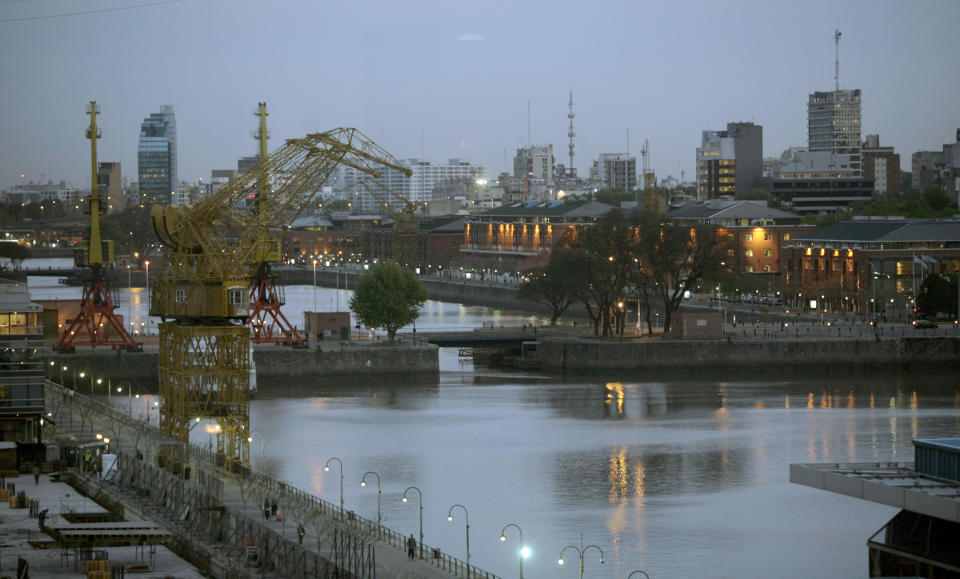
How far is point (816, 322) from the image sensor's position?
146 ft

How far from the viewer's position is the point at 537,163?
16675 cm

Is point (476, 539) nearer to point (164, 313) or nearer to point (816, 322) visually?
point (164, 313)

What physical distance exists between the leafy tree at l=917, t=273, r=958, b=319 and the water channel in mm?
6282

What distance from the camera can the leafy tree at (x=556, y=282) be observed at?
43.2m

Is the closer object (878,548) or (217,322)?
(878,548)

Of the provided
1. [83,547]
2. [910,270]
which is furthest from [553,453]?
[910,270]

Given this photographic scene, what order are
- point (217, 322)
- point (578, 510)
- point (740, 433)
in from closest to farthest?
point (578, 510) → point (217, 322) → point (740, 433)

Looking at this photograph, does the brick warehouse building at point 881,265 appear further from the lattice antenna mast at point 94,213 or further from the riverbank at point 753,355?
the lattice antenna mast at point 94,213

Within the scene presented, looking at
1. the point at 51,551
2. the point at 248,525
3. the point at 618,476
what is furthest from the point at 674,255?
the point at 51,551

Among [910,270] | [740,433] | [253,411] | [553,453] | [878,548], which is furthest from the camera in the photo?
[910,270]

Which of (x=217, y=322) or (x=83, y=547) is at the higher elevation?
(x=217, y=322)

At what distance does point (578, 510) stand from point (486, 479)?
2750 mm

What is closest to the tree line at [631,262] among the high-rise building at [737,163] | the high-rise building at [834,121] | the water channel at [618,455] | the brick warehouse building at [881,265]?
the water channel at [618,455]

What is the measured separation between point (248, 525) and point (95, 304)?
21.6 metres
